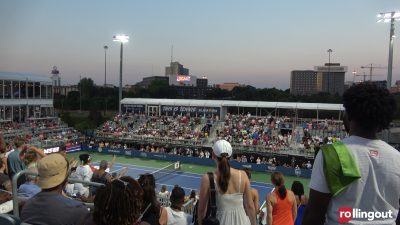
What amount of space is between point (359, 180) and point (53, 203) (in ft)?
7.68

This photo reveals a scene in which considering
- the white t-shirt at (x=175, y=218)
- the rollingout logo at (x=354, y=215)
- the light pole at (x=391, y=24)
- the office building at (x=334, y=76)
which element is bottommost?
the white t-shirt at (x=175, y=218)

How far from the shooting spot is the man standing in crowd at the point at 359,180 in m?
2.02

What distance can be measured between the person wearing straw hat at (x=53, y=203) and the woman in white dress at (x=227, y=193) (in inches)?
50.9

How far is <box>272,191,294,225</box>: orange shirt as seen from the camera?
202 inches

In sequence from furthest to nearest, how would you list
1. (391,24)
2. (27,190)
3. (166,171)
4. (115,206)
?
1. (166,171)
2. (391,24)
3. (27,190)
4. (115,206)

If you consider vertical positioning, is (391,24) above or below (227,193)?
→ above


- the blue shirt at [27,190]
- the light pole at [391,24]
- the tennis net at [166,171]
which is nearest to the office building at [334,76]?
the light pole at [391,24]

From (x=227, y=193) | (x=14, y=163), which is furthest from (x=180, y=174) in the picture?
(x=227, y=193)

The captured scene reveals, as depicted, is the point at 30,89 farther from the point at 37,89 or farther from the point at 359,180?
the point at 359,180

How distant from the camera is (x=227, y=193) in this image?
151 inches

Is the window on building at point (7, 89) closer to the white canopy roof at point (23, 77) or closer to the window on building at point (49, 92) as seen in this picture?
the white canopy roof at point (23, 77)

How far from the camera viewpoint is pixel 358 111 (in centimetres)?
223

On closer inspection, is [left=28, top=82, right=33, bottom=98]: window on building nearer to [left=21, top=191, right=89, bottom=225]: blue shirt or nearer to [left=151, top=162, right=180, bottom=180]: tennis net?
[left=151, top=162, right=180, bottom=180]: tennis net

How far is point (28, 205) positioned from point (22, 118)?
41.7m
